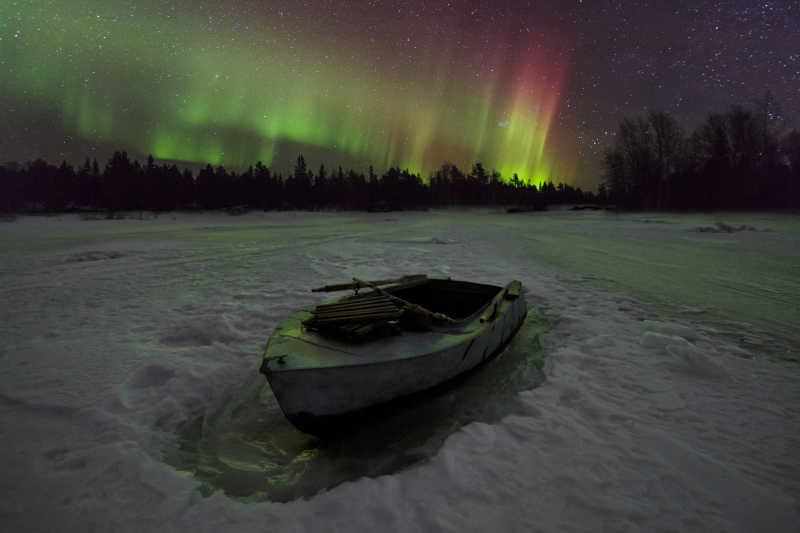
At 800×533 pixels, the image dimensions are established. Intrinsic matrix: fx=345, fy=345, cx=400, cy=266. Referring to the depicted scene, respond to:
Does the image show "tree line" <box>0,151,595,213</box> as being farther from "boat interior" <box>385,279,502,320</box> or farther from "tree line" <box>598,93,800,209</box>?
"boat interior" <box>385,279,502,320</box>

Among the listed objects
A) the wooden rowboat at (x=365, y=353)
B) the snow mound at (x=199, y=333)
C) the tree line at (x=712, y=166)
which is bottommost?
the snow mound at (x=199, y=333)

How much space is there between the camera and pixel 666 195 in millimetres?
52125

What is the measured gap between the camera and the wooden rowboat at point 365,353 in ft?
10.7

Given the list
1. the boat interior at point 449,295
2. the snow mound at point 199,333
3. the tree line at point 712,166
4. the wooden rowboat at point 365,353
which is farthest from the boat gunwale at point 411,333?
the tree line at point 712,166

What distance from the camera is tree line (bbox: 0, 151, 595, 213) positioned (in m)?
63.8

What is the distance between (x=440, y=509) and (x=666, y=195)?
64.9 m

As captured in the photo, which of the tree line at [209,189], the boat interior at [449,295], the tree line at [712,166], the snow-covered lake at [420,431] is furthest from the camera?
the tree line at [209,189]

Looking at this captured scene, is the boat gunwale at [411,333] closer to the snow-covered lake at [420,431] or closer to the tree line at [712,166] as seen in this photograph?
the snow-covered lake at [420,431]

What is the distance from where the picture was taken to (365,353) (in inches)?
143

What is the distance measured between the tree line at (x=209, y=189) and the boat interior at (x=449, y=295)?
7185cm

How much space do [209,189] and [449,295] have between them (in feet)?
268

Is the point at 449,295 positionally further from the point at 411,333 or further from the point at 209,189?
the point at 209,189

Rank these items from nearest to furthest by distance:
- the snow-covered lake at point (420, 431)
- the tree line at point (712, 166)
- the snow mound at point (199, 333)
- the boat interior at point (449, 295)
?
1. the snow-covered lake at point (420, 431)
2. the snow mound at point (199, 333)
3. the boat interior at point (449, 295)
4. the tree line at point (712, 166)

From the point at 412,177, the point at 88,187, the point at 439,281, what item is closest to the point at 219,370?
the point at 439,281
